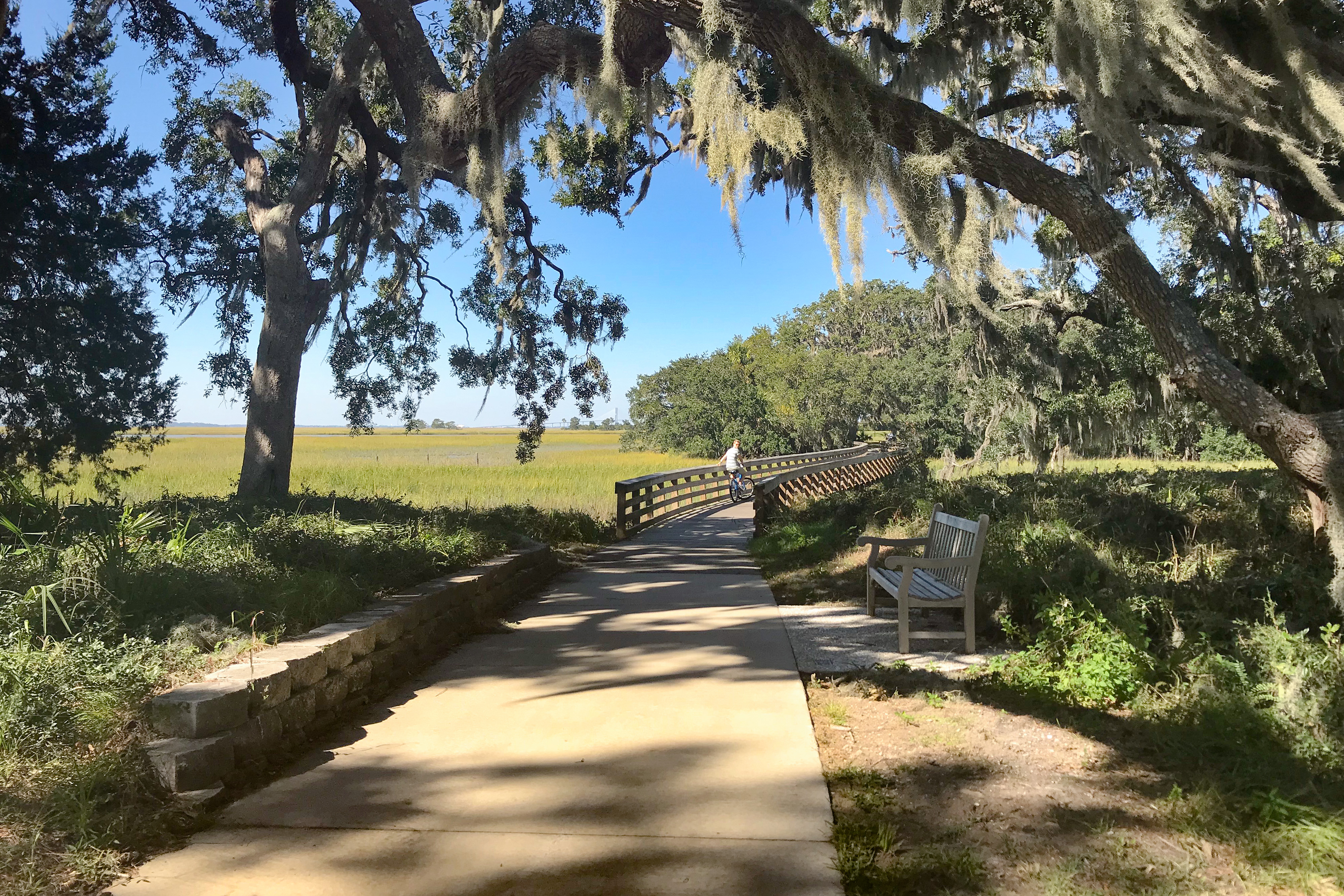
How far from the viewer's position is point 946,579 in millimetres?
5934

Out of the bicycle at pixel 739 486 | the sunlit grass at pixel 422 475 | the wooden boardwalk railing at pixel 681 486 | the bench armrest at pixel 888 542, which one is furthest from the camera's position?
the bicycle at pixel 739 486

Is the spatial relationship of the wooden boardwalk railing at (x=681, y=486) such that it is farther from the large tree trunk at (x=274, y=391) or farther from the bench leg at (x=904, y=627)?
the bench leg at (x=904, y=627)

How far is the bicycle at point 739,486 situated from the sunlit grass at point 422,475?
305cm

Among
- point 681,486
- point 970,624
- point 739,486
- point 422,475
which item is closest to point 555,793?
point 970,624

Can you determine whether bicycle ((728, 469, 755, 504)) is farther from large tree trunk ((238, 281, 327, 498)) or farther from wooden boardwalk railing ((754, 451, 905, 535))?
large tree trunk ((238, 281, 327, 498))

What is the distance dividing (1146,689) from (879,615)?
99.8 inches

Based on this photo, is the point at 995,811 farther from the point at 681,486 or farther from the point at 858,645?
the point at 681,486

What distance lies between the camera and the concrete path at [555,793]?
8.82 feet

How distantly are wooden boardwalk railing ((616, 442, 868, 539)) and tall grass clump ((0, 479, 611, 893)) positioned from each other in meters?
6.50

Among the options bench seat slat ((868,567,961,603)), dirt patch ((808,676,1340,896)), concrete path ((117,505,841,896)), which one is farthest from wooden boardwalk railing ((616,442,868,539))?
dirt patch ((808,676,1340,896))


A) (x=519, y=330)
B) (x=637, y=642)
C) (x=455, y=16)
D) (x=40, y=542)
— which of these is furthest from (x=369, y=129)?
(x=637, y=642)

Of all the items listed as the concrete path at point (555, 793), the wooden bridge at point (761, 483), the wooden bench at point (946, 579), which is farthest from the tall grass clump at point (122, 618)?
the wooden bridge at point (761, 483)

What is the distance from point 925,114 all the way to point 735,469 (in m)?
15.5

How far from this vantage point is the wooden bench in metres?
5.34
